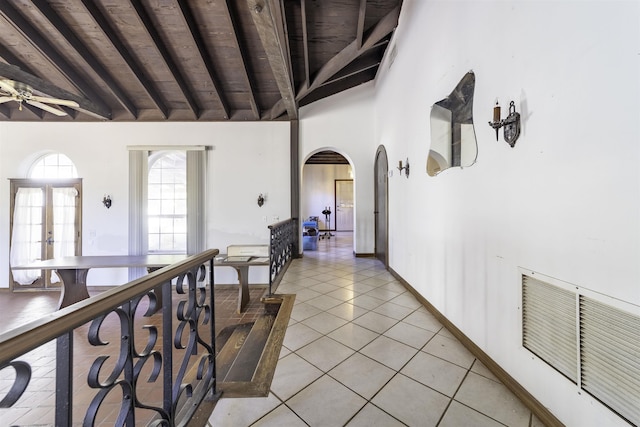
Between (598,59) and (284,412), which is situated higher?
(598,59)

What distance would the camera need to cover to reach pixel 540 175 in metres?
1.29

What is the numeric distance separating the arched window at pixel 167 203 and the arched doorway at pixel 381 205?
4175 mm

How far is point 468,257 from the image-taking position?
1938mm

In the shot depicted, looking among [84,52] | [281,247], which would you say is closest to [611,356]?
[281,247]

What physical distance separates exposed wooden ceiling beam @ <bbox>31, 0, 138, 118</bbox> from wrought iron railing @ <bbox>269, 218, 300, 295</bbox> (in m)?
3.60

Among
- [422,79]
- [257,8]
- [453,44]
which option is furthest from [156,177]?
[453,44]

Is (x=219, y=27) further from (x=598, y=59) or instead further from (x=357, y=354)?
(x=357, y=354)

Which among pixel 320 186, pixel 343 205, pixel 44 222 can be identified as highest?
pixel 320 186

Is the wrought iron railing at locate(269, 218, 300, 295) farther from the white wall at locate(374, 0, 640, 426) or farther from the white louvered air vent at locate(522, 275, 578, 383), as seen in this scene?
the white louvered air vent at locate(522, 275, 578, 383)

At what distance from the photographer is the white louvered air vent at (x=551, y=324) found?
1148 millimetres

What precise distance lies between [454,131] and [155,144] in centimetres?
557

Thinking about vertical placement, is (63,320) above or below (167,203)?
below

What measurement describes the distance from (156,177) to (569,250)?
6411mm

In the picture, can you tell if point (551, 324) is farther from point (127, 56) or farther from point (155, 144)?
point (155, 144)
